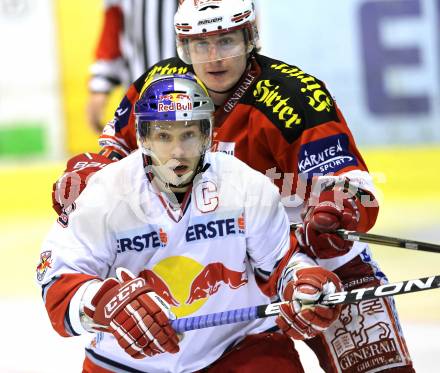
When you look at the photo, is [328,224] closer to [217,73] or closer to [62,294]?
[217,73]

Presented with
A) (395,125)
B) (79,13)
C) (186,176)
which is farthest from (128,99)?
(79,13)

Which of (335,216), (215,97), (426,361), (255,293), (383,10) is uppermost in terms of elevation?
(383,10)

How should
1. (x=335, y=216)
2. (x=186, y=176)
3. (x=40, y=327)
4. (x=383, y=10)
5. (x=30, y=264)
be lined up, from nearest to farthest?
(x=186, y=176) → (x=335, y=216) → (x=40, y=327) → (x=30, y=264) → (x=383, y=10)

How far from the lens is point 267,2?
7.93m

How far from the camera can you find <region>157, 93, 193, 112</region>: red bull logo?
293 centimetres

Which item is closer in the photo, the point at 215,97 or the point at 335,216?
the point at 335,216

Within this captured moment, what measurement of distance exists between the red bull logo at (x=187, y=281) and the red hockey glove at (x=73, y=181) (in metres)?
0.35

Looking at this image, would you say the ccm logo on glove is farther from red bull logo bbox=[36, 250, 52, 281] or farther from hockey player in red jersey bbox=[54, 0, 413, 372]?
hockey player in red jersey bbox=[54, 0, 413, 372]

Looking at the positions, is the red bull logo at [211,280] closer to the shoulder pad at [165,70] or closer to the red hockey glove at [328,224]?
the red hockey glove at [328,224]

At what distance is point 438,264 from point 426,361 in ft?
4.38

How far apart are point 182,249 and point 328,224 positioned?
415 mm

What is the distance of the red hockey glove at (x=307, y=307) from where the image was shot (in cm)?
278

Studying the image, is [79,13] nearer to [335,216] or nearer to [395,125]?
[395,125]

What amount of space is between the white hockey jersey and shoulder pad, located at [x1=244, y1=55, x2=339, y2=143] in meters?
0.37
